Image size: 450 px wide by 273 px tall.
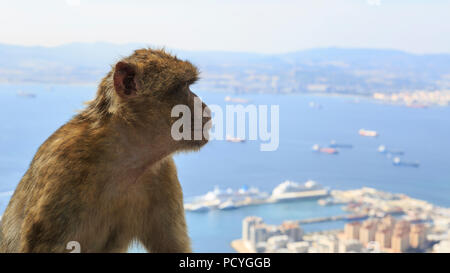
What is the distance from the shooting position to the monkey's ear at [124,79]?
1489 mm

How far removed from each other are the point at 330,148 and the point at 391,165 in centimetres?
149

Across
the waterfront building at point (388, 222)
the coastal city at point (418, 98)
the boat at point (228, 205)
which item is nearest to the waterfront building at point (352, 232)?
the waterfront building at point (388, 222)

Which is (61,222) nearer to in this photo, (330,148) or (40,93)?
(40,93)

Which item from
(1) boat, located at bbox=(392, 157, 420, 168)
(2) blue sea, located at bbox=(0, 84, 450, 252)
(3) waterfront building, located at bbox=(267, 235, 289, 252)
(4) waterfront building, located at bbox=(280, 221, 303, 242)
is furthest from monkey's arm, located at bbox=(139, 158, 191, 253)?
(1) boat, located at bbox=(392, 157, 420, 168)

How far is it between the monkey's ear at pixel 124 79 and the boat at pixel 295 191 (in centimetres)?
650

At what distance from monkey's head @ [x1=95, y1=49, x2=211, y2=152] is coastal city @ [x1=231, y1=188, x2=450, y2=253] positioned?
1.13m

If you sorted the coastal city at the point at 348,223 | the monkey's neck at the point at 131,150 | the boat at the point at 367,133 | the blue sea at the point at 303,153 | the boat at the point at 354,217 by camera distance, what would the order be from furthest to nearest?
1. the boat at the point at 367,133
2. the boat at the point at 354,217
3. the blue sea at the point at 303,153
4. the coastal city at the point at 348,223
5. the monkey's neck at the point at 131,150

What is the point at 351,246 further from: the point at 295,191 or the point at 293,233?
the point at 295,191

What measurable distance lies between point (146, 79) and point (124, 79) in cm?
7

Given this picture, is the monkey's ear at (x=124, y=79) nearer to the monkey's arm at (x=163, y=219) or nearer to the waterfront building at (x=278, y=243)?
the monkey's arm at (x=163, y=219)

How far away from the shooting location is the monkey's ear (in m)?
1.49

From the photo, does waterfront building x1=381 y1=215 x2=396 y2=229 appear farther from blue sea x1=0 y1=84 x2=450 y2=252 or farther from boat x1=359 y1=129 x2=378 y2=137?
boat x1=359 y1=129 x2=378 y2=137

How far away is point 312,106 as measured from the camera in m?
10.1

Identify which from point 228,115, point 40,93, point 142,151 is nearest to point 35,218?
point 142,151
